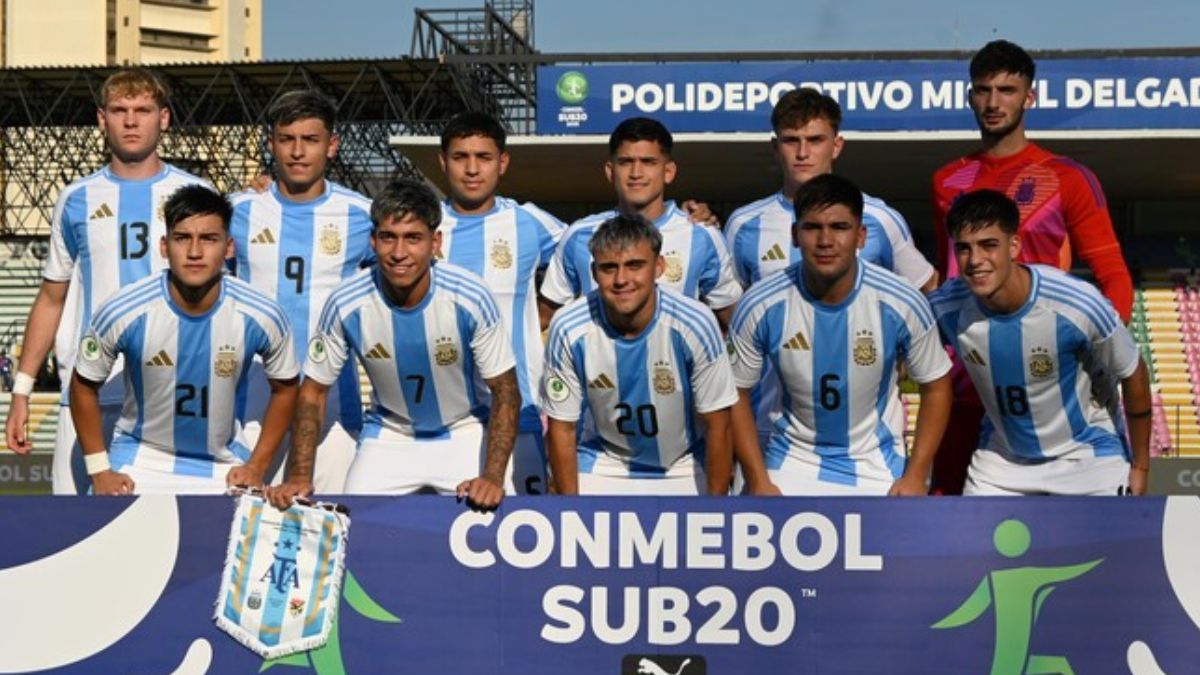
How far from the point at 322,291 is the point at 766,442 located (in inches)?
75.0

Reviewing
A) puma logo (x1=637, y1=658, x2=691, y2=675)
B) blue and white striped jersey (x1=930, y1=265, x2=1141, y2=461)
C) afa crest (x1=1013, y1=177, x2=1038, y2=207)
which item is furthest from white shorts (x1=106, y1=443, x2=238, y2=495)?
afa crest (x1=1013, y1=177, x2=1038, y2=207)

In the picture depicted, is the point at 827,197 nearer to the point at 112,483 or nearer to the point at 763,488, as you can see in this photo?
the point at 763,488

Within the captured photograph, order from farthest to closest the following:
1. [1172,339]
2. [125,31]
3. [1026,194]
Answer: [125,31] < [1172,339] < [1026,194]

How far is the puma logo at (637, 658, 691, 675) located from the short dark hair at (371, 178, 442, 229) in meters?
1.75

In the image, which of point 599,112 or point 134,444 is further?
point 599,112

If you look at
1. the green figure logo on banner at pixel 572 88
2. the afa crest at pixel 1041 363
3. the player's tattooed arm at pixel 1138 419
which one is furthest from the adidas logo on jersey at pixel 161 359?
the green figure logo on banner at pixel 572 88

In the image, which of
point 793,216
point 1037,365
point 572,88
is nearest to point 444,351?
point 793,216

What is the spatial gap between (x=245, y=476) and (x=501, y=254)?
5.36 ft

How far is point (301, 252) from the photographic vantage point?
6762 mm

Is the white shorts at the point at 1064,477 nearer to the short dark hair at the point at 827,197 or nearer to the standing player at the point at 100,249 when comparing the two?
the short dark hair at the point at 827,197

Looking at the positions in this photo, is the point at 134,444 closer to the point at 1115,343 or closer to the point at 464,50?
the point at 1115,343

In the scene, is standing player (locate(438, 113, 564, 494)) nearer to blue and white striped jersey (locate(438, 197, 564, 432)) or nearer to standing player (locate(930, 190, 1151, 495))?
blue and white striped jersey (locate(438, 197, 564, 432))

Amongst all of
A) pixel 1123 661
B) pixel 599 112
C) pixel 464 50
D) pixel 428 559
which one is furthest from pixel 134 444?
pixel 464 50

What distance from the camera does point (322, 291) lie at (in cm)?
679
